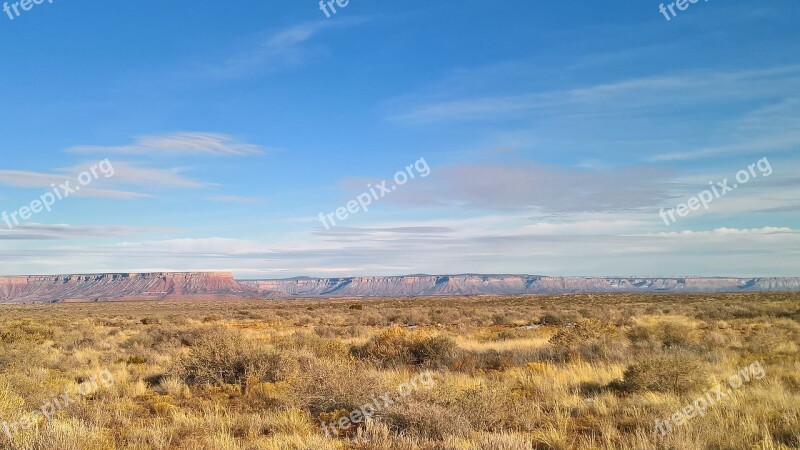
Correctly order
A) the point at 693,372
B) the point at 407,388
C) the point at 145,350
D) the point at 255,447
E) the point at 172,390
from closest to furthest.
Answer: the point at 255,447
the point at 407,388
the point at 693,372
the point at 172,390
the point at 145,350


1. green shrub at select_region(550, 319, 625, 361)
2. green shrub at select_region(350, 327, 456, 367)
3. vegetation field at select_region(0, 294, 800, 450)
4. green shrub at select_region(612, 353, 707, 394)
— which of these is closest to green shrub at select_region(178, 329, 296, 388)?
vegetation field at select_region(0, 294, 800, 450)

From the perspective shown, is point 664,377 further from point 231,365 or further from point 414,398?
point 231,365

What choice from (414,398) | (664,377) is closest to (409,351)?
(664,377)

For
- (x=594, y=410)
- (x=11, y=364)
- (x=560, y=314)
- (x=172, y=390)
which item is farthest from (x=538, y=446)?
(x=560, y=314)

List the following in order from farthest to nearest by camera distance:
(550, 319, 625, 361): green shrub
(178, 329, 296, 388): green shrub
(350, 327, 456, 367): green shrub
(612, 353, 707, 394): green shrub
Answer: (350, 327, 456, 367): green shrub < (550, 319, 625, 361): green shrub < (178, 329, 296, 388): green shrub < (612, 353, 707, 394): green shrub

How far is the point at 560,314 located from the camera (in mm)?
33000

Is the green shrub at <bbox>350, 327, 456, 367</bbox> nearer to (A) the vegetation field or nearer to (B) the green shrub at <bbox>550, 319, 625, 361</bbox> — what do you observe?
(A) the vegetation field

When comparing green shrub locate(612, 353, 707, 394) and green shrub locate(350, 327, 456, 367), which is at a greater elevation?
green shrub locate(612, 353, 707, 394)

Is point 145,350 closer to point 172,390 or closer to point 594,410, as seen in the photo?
point 172,390

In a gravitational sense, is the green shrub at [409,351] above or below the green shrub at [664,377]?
below

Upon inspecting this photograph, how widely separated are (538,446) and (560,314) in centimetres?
2759

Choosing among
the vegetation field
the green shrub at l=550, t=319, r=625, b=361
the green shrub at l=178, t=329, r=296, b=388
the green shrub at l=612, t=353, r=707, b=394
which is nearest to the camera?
the vegetation field

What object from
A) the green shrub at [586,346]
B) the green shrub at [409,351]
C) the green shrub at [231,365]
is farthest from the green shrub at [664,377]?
the green shrub at [231,365]

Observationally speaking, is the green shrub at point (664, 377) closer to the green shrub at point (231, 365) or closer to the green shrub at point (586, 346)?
the green shrub at point (586, 346)
